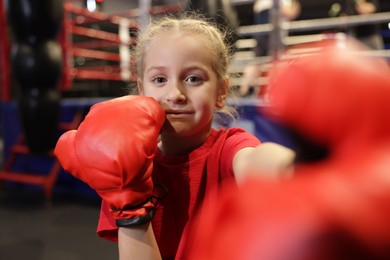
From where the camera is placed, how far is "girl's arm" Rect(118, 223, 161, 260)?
593 mm

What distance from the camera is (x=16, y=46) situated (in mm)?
2168

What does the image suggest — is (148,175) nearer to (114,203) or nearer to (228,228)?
(114,203)

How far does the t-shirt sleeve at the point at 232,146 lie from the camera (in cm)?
67

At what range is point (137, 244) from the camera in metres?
0.60

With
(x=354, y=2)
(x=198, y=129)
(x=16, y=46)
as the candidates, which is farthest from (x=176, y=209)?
(x=354, y=2)

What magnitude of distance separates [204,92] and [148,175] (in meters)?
0.20

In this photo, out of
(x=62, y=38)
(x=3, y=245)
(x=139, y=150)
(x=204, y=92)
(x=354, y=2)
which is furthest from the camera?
(x=62, y=38)

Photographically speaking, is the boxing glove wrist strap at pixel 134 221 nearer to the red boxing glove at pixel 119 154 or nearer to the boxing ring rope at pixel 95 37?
the red boxing glove at pixel 119 154

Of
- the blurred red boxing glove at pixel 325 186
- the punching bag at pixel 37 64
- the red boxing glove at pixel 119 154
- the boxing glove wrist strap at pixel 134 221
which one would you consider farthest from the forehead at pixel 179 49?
the punching bag at pixel 37 64

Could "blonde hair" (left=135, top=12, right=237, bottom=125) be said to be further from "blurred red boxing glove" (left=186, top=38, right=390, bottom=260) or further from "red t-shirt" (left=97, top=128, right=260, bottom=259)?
"blurred red boxing glove" (left=186, top=38, right=390, bottom=260)

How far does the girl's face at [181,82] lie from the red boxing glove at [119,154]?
0.24ft

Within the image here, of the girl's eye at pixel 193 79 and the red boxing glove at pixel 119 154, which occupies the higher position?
the girl's eye at pixel 193 79

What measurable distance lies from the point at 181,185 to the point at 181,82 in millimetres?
197

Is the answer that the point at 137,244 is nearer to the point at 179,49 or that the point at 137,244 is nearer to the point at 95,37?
the point at 179,49
